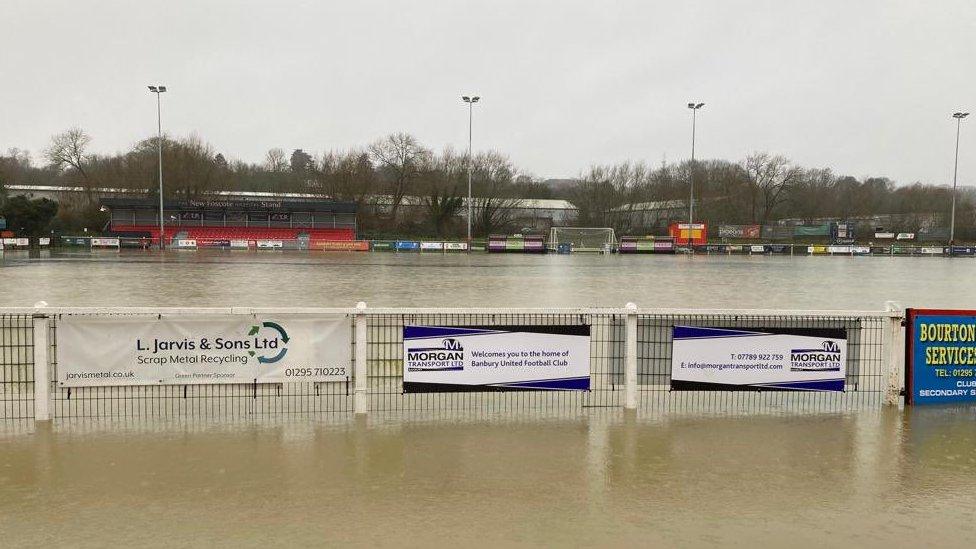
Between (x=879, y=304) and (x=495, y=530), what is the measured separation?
64.7 feet

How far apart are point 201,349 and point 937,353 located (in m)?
8.09

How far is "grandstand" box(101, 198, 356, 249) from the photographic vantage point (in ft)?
240

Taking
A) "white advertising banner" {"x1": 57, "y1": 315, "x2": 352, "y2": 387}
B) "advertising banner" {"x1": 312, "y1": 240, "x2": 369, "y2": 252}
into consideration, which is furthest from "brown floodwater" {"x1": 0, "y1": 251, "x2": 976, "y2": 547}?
"advertising banner" {"x1": 312, "y1": 240, "x2": 369, "y2": 252}

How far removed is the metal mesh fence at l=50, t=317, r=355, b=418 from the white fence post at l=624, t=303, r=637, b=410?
9.94 ft

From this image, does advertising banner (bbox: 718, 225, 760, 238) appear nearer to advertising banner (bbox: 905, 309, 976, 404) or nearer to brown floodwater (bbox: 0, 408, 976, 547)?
advertising banner (bbox: 905, 309, 976, 404)

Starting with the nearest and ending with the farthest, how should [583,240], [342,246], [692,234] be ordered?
[342,246]
[692,234]
[583,240]

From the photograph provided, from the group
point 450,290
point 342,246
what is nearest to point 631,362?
point 450,290

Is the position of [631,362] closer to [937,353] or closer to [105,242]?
[937,353]

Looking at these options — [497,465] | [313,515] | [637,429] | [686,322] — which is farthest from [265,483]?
[686,322]

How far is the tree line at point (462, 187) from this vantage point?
281 ft

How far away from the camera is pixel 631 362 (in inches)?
285

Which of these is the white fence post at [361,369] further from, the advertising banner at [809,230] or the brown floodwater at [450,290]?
the advertising banner at [809,230]

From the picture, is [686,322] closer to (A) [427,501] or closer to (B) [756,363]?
(B) [756,363]

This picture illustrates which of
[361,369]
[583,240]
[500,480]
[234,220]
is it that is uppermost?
[234,220]
